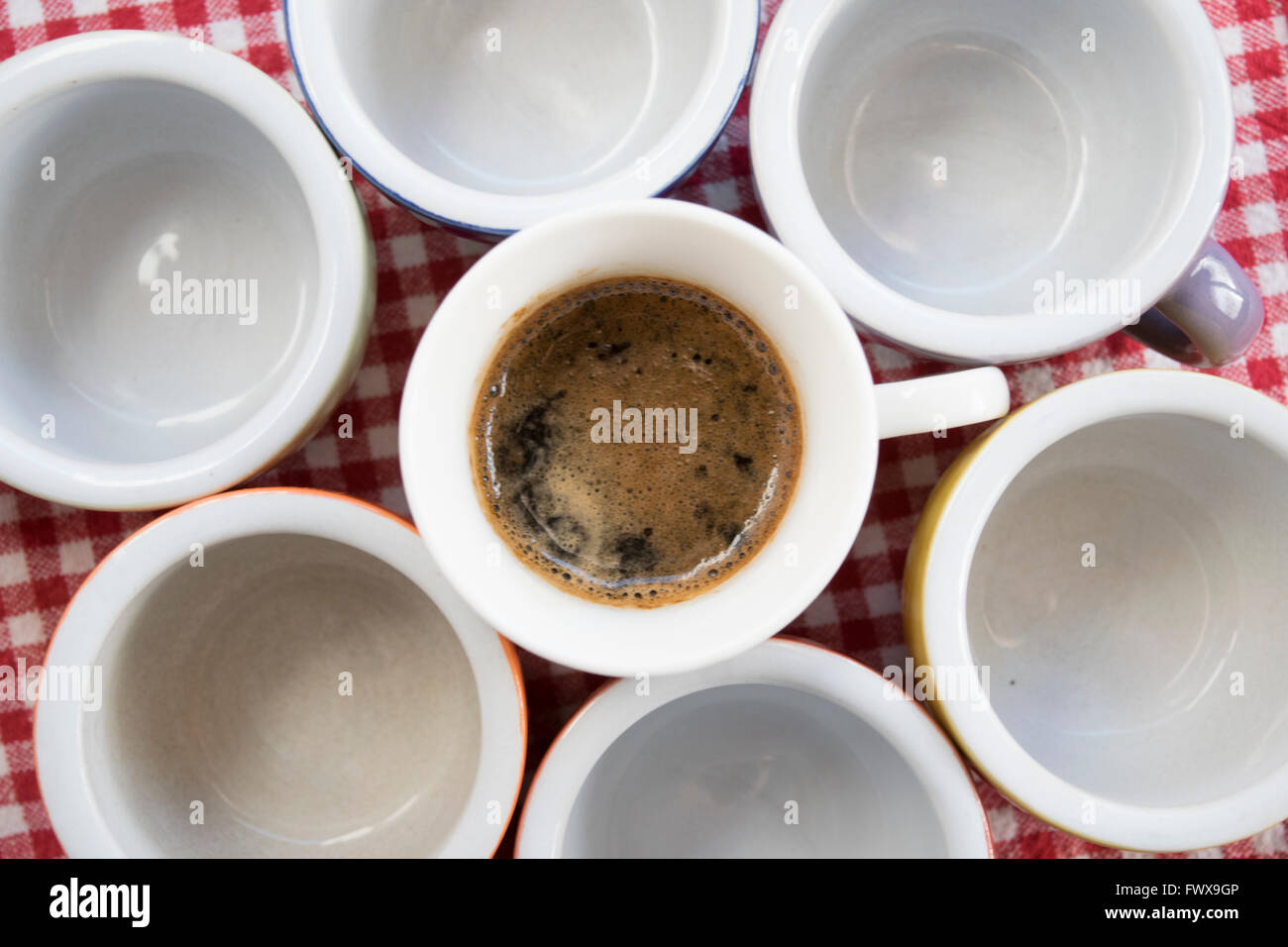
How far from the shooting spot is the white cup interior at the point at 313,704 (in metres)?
0.86

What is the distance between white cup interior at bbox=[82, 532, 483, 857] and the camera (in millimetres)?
856

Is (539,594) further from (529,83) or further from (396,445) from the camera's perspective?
(529,83)

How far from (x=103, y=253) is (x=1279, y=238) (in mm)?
1094

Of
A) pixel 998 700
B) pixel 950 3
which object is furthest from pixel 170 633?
pixel 950 3

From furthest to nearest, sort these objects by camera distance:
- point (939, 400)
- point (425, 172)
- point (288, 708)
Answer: point (288, 708) < point (425, 172) < point (939, 400)

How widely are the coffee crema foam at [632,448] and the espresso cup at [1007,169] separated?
0.11 metres

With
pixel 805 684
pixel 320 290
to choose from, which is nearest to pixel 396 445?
pixel 320 290

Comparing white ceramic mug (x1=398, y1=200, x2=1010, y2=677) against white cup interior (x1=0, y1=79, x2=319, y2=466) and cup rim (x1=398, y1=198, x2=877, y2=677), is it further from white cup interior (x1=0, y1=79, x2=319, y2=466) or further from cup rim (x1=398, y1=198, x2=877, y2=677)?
white cup interior (x1=0, y1=79, x2=319, y2=466)

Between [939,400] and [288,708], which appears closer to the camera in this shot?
[939,400]

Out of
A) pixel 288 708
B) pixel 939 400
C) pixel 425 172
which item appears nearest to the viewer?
pixel 939 400

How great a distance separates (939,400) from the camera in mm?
646

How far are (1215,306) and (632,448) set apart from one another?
0.47 m
